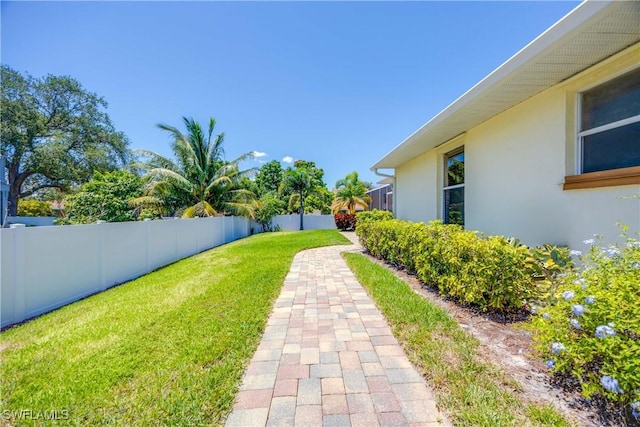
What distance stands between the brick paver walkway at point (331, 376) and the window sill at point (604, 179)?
3439 millimetres

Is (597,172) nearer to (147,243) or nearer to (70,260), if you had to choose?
(70,260)

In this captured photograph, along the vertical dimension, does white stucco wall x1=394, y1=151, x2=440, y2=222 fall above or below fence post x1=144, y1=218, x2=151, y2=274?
above

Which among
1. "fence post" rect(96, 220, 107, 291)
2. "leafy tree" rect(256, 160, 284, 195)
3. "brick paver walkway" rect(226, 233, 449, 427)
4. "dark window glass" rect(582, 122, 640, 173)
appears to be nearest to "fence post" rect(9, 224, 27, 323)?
"fence post" rect(96, 220, 107, 291)

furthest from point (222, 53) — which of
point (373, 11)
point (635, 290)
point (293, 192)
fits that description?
point (293, 192)

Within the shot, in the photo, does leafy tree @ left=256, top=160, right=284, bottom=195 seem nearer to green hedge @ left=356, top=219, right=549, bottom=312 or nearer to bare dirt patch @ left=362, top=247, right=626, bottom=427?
green hedge @ left=356, top=219, right=549, bottom=312

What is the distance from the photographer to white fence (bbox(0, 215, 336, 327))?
12.6 ft

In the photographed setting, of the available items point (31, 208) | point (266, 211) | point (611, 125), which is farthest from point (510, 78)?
point (31, 208)

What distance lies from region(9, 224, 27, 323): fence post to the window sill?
27.6 ft

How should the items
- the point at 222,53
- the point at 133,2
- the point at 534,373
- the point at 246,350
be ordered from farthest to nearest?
the point at 222,53, the point at 133,2, the point at 246,350, the point at 534,373

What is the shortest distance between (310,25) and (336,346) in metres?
8.98

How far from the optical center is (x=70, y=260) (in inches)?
191

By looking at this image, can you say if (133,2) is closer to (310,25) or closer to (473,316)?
(310,25)

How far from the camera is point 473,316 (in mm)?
3465

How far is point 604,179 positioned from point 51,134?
97.0 ft
